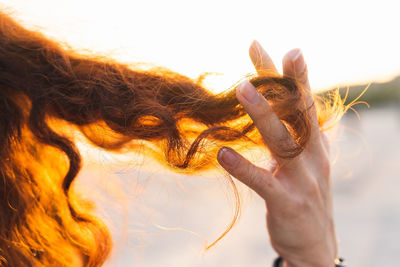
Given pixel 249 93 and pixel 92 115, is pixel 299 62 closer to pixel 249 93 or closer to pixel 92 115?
pixel 249 93

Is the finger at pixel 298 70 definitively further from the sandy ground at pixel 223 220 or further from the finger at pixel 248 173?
the sandy ground at pixel 223 220

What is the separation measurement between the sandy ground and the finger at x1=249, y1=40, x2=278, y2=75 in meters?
0.45

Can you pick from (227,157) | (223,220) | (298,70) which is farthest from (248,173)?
(223,220)

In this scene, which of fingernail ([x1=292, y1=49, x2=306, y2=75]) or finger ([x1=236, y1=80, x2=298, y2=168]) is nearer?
finger ([x1=236, y1=80, x2=298, y2=168])

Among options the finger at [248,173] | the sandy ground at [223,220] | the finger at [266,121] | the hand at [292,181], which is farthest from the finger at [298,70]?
the sandy ground at [223,220]

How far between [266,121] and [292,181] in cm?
43

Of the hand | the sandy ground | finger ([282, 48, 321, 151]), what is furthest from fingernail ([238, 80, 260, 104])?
the sandy ground

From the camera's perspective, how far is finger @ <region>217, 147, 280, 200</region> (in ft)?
3.94

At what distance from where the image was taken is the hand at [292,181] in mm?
1133

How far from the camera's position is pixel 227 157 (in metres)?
1.20

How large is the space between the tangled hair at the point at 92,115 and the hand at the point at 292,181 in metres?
0.06

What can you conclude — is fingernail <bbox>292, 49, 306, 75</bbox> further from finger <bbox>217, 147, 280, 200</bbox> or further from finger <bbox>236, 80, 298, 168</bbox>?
finger <bbox>217, 147, 280, 200</bbox>

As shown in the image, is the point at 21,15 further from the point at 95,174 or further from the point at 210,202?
the point at 210,202

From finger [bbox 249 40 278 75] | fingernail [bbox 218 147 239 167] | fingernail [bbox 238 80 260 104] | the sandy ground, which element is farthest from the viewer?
the sandy ground
